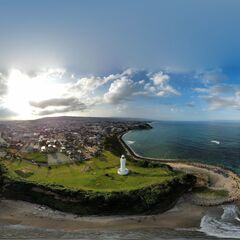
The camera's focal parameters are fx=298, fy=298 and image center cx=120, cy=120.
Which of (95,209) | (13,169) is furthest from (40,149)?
(95,209)

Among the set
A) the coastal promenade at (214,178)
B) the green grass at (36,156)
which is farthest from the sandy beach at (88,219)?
the green grass at (36,156)

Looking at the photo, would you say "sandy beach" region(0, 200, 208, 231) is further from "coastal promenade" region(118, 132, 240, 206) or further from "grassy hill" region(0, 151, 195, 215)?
"coastal promenade" region(118, 132, 240, 206)

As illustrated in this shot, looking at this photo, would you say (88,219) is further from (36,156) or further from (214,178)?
(36,156)

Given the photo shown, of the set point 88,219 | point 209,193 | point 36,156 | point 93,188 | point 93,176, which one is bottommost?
point 88,219

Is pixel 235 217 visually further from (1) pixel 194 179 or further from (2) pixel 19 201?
(2) pixel 19 201

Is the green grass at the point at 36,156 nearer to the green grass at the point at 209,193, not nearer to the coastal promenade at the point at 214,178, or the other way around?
the coastal promenade at the point at 214,178

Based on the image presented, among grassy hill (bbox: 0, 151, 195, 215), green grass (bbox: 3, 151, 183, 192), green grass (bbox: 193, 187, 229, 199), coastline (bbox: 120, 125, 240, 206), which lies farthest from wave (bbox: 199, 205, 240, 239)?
green grass (bbox: 3, 151, 183, 192)

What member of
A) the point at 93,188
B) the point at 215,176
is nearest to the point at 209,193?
the point at 215,176
